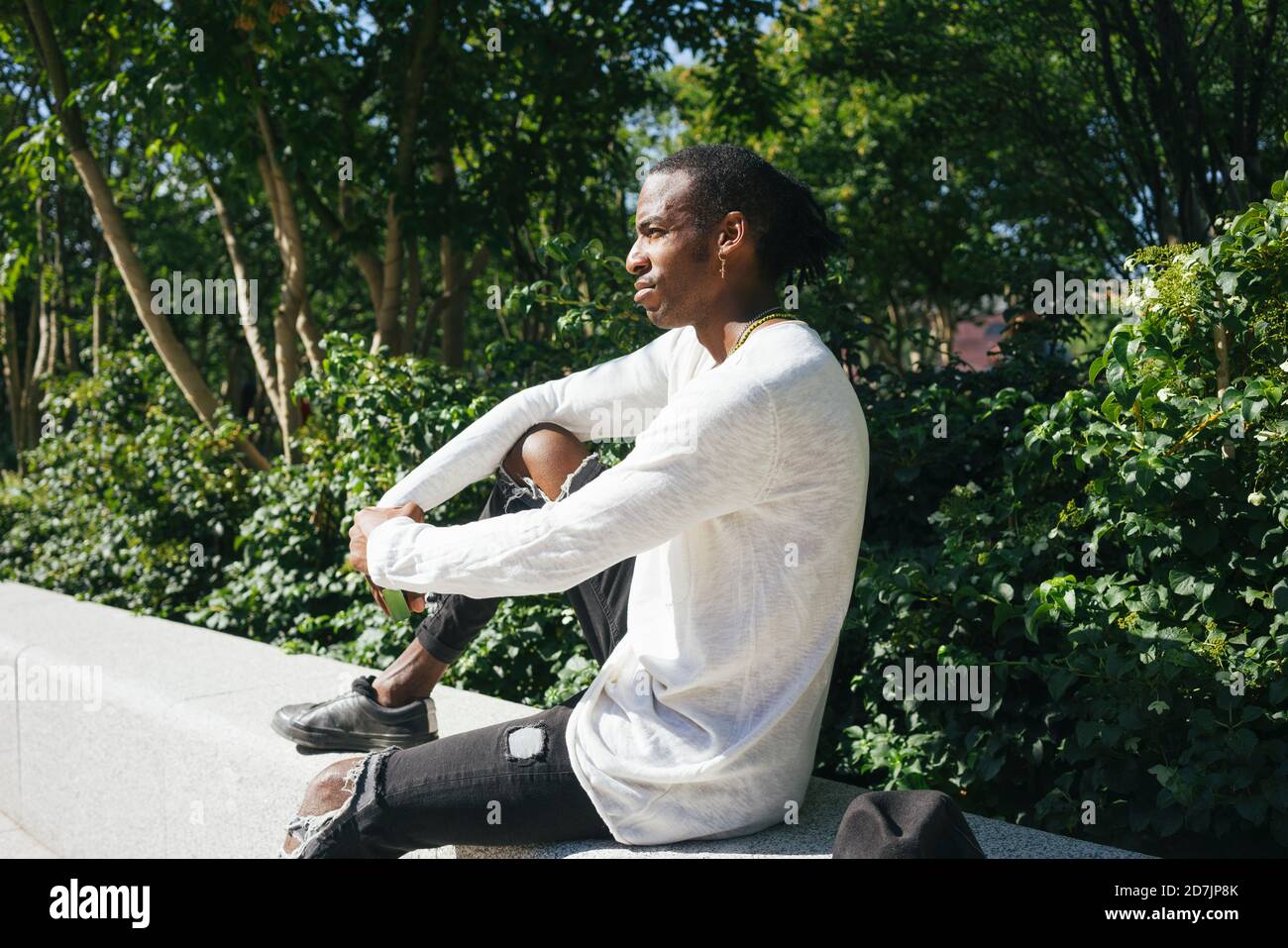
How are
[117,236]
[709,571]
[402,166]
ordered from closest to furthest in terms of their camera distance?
[709,571] < [402,166] < [117,236]

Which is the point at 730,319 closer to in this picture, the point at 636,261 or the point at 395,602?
the point at 636,261

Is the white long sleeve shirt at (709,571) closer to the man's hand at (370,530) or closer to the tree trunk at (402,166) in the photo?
the man's hand at (370,530)

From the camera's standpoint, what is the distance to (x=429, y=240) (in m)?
6.13

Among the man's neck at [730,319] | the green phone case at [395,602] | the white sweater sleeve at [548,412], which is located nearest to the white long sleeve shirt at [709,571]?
the man's neck at [730,319]

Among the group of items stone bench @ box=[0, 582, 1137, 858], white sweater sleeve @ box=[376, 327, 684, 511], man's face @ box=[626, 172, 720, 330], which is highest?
man's face @ box=[626, 172, 720, 330]

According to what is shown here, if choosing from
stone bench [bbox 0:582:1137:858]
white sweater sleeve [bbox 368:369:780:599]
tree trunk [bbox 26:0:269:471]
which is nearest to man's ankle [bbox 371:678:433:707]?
stone bench [bbox 0:582:1137:858]

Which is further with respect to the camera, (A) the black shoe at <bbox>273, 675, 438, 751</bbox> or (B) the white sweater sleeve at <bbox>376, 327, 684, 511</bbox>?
(A) the black shoe at <bbox>273, 675, 438, 751</bbox>

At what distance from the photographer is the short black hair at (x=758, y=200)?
2.15 meters

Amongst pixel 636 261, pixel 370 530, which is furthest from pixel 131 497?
pixel 636 261

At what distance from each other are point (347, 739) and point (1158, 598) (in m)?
1.92

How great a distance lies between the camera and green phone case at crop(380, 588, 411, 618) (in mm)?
2418

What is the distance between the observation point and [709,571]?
81.1 inches

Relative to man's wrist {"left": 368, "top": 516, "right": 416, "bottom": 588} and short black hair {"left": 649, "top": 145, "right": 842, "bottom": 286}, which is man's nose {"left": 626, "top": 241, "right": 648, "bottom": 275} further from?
man's wrist {"left": 368, "top": 516, "right": 416, "bottom": 588}
